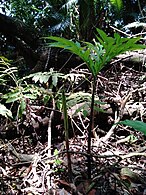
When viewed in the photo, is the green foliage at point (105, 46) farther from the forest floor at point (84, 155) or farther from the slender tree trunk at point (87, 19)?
the slender tree trunk at point (87, 19)

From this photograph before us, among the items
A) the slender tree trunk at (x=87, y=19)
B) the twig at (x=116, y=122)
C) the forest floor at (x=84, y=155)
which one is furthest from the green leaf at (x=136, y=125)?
the slender tree trunk at (x=87, y=19)

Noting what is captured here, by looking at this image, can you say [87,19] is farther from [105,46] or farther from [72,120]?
[105,46]

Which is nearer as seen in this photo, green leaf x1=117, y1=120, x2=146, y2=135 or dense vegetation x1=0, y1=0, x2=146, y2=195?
green leaf x1=117, y1=120, x2=146, y2=135

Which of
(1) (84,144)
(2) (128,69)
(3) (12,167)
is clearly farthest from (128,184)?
(2) (128,69)

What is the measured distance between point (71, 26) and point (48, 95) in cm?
348

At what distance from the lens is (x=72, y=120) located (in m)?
1.92

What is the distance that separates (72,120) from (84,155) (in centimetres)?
46

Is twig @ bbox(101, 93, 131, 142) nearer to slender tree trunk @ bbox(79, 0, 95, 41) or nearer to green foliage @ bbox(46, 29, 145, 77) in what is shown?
green foliage @ bbox(46, 29, 145, 77)

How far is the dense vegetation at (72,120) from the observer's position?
126cm

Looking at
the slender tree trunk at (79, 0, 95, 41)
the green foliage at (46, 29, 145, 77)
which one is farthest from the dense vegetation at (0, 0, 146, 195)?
the slender tree trunk at (79, 0, 95, 41)

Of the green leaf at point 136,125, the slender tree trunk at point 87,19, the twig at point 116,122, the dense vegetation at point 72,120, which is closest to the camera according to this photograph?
the green leaf at point 136,125

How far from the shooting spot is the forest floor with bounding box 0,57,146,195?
1293 millimetres

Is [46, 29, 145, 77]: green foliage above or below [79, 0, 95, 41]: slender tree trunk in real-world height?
below

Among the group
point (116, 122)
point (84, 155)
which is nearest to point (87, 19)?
point (116, 122)
